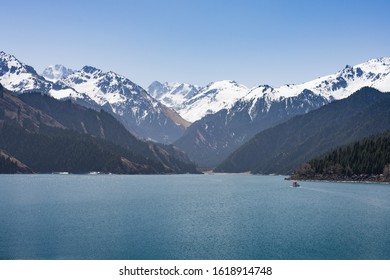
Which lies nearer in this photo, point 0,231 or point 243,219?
point 0,231
